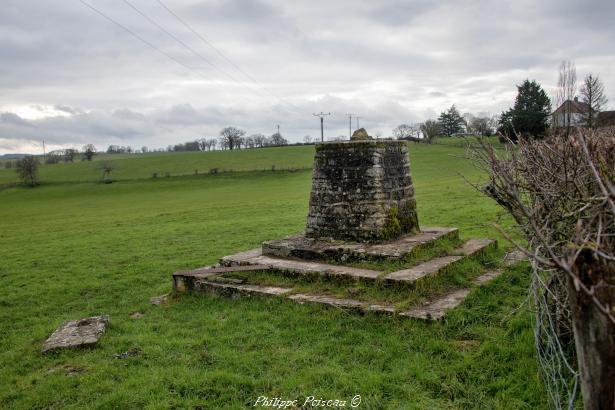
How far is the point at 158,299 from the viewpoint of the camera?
31.7 ft

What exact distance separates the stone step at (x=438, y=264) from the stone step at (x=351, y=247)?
0.43 m

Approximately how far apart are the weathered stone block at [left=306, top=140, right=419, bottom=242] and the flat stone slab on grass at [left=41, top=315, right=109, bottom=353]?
445 centimetres

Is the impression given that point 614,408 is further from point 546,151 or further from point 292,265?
point 292,265

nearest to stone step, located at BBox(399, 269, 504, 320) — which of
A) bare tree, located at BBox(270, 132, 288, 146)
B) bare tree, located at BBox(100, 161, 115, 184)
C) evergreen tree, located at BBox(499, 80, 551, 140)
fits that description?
evergreen tree, located at BBox(499, 80, 551, 140)

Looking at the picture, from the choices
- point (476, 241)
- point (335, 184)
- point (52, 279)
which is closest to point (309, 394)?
point (335, 184)

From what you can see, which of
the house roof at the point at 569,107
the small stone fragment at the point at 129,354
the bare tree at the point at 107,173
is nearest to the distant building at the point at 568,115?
the house roof at the point at 569,107

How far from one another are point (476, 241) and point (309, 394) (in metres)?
6.66

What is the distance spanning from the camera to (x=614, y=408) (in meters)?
2.69

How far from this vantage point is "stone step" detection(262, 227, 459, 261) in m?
8.82

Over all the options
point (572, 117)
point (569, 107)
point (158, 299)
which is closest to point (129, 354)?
point (158, 299)

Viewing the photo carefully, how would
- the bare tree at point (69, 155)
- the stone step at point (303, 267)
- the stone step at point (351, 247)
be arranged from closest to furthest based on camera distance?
the stone step at point (303, 267), the stone step at point (351, 247), the bare tree at point (69, 155)

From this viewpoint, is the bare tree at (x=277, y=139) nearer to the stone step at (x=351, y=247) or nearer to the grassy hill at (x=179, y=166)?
the grassy hill at (x=179, y=166)

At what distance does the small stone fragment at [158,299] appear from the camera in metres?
9.44

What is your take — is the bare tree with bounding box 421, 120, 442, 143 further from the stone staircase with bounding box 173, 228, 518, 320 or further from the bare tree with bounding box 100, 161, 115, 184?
the stone staircase with bounding box 173, 228, 518, 320
